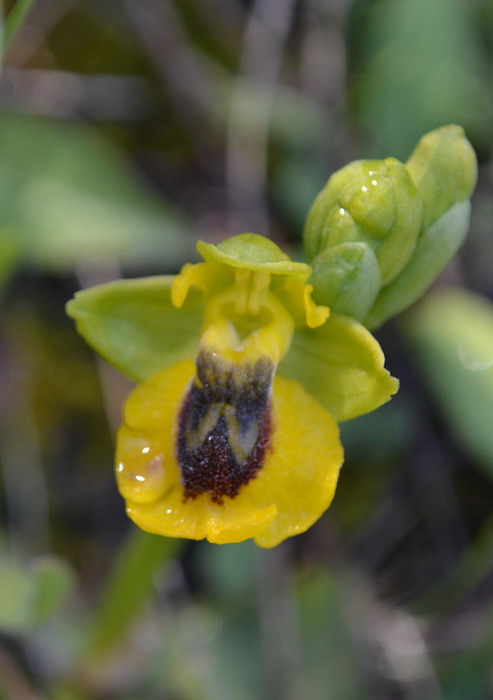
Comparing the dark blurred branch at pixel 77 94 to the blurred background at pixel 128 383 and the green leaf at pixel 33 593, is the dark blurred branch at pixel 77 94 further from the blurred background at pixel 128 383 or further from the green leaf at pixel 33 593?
the green leaf at pixel 33 593

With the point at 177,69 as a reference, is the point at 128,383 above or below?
below

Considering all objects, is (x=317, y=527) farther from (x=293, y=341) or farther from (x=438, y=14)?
(x=438, y=14)

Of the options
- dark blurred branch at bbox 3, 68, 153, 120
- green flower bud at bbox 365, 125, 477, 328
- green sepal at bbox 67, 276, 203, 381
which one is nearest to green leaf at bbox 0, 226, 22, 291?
green sepal at bbox 67, 276, 203, 381

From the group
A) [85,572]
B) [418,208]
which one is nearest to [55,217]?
[85,572]

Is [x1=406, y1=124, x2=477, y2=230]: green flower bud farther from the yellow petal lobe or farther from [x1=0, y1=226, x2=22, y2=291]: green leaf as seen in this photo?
[x1=0, y1=226, x2=22, y2=291]: green leaf

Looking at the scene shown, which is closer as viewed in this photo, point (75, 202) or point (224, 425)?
point (224, 425)

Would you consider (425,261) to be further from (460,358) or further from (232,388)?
(460,358)

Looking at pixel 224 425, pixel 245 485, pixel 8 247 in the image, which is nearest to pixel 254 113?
pixel 8 247
